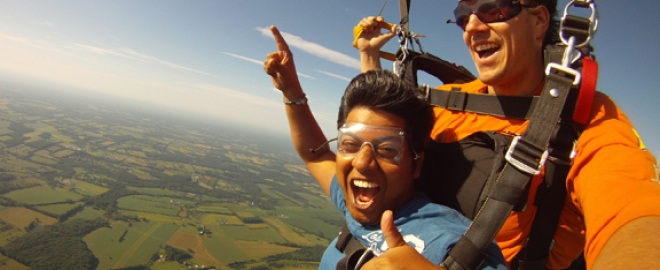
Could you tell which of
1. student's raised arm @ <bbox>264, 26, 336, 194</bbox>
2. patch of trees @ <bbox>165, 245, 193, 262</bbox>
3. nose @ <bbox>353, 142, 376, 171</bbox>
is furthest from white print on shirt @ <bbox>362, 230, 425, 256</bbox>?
patch of trees @ <bbox>165, 245, 193, 262</bbox>

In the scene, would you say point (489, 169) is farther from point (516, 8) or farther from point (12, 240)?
point (12, 240)

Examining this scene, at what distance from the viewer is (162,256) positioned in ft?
110

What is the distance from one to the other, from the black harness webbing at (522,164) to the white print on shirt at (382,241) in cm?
18

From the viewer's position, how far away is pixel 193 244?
37.6m

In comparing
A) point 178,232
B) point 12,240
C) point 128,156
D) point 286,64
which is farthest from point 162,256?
point 128,156

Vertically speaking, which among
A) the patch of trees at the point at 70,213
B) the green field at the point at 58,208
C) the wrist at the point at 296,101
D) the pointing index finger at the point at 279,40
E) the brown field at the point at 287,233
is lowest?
the brown field at the point at 287,233

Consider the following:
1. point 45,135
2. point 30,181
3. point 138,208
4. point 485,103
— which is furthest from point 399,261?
point 45,135

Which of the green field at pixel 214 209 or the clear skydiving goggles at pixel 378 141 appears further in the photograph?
the green field at pixel 214 209

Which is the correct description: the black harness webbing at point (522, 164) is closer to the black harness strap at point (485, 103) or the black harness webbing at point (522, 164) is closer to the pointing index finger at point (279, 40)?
the black harness strap at point (485, 103)

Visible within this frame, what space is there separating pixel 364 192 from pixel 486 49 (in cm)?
A: 109

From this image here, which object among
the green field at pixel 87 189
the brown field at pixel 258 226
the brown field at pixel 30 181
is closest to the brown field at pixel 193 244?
the brown field at pixel 258 226

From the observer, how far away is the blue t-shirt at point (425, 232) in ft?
4.30

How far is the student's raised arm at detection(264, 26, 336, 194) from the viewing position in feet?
8.31

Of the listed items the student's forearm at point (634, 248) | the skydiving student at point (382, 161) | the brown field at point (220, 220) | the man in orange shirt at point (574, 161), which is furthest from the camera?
the brown field at point (220, 220)
